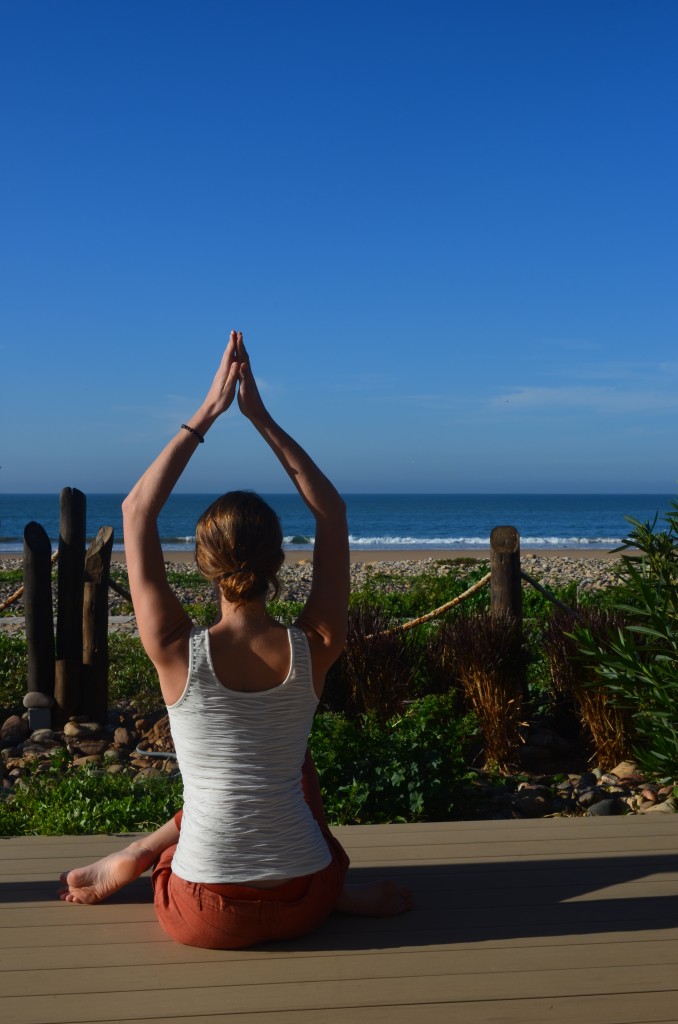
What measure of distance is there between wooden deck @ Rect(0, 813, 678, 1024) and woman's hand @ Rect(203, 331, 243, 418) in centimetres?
155

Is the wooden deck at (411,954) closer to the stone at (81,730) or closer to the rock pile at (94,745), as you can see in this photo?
the rock pile at (94,745)

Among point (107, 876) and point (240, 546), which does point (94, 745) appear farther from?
point (240, 546)

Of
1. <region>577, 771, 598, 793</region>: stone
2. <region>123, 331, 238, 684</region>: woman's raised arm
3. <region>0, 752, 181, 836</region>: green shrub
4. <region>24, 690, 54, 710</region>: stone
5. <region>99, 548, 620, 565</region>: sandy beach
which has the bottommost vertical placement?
<region>99, 548, 620, 565</region>: sandy beach

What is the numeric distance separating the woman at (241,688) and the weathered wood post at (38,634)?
4.63 metres

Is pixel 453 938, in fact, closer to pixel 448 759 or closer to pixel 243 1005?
pixel 243 1005

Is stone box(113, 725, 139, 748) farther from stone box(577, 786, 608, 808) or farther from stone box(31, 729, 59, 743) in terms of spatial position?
stone box(577, 786, 608, 808)

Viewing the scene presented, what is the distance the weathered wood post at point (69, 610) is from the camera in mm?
7125

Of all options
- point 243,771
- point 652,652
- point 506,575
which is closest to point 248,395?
point 243,771

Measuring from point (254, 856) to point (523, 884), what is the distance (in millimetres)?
1094

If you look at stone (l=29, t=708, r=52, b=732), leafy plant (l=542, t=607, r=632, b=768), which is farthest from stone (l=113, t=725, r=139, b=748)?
leafy plant (l=542, t=607, r=632, b=768)

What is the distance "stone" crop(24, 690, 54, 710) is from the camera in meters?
7.07

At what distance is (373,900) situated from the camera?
2.92 m

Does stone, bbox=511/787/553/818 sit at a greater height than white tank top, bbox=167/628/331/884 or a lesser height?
lesser

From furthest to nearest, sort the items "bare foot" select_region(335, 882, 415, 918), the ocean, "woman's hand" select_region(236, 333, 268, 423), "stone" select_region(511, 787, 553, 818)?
the ocean, "stone" select_region(511, 787, 553, 818), "bare foot" select_region(335, 882, 415, 918), "woman's hand" select_region(236, 333, 268, 423)
